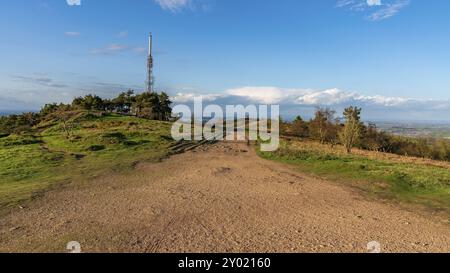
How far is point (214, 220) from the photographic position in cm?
1011

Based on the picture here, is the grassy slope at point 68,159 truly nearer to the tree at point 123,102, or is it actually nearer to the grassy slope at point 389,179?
the grassy slope at point 389,179

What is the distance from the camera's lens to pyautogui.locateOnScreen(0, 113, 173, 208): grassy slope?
14805mm

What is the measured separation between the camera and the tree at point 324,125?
46781 mm

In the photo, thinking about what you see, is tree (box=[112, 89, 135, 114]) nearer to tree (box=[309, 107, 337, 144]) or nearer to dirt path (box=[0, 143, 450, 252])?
tree (box=[309, 107, 337, 144])

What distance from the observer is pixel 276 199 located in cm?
1283

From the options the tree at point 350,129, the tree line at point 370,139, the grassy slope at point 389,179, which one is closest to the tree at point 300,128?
the tree line at point 370,139

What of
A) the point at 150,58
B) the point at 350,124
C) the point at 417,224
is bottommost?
the point at 417,224

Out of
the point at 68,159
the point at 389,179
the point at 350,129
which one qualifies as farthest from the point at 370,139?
the point at 68,159

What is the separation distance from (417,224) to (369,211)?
157 centimetres

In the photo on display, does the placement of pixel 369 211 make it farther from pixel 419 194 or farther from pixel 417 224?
pixel 419 194

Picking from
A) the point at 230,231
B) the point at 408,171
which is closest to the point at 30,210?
the point at 230,231

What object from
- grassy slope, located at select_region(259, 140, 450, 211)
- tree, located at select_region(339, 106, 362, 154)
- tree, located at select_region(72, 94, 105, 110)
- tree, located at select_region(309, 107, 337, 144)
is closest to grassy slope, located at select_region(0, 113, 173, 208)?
grassy slope, located at select_region(259, 140, 450, 211)

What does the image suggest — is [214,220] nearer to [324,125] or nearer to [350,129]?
[350,129]

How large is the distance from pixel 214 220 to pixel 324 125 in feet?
133
